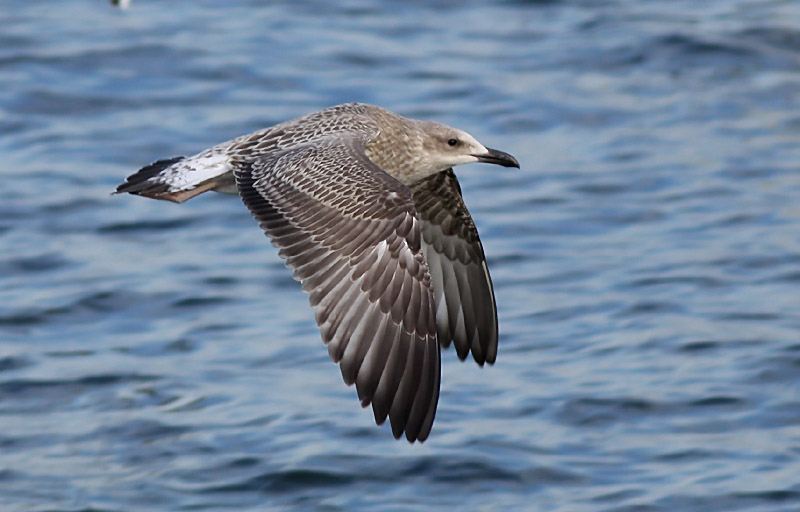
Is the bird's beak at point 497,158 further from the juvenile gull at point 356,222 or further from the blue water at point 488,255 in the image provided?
the blue water at point 488,255

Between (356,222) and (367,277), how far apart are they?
23 cm

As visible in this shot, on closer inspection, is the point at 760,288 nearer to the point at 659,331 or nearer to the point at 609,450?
the point at 659,331

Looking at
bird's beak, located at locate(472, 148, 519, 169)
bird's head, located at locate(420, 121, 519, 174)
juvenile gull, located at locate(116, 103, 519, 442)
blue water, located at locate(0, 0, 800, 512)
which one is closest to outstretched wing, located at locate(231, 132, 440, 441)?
juvenile gull, located at locate(116, 103, 519, 442)

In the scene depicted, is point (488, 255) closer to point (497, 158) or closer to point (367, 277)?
point (497, 158)

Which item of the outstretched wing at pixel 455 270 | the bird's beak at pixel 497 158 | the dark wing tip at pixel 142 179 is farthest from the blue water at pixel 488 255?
the dark wing tip at pixel 142 179

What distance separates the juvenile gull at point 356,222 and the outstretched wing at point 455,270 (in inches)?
14.6

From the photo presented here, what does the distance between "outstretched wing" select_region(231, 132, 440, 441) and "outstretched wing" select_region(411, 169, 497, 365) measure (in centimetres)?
122

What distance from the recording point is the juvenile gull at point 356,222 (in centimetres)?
622

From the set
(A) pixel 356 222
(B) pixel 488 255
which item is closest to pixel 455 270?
(A) pixel 356 222

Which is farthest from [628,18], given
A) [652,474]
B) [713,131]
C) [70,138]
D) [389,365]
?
[389,365]

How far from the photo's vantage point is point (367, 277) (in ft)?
20.7

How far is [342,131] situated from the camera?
7145 mm

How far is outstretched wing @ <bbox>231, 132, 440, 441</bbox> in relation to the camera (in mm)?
6203

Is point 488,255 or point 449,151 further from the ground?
point 449,151
